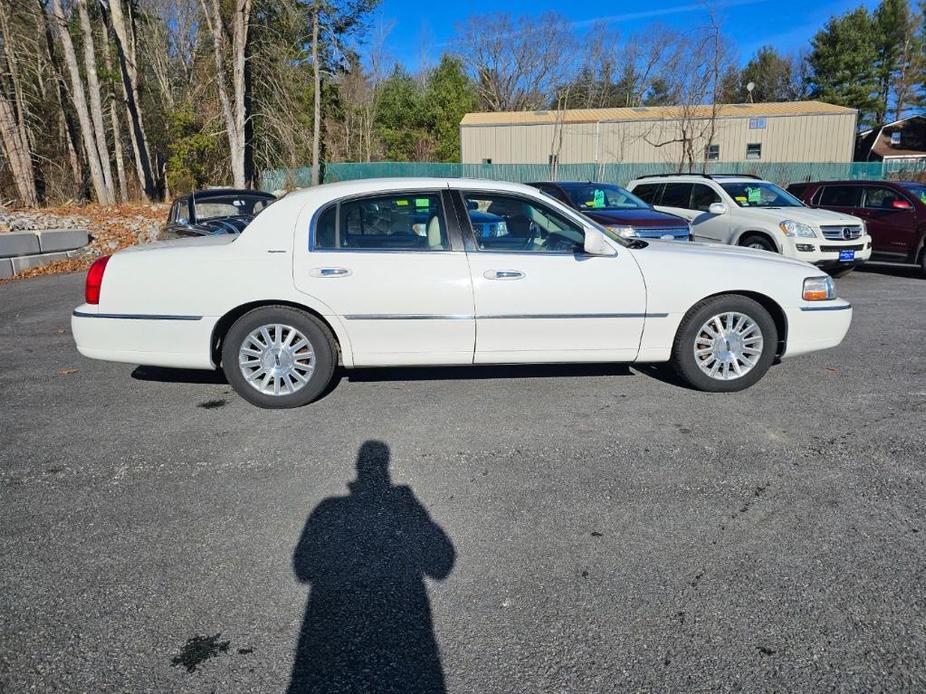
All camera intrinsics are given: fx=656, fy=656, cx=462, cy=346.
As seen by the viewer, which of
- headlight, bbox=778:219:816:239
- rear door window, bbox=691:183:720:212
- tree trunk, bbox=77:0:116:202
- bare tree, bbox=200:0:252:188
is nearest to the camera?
headlight, bbox=778:219:816:239

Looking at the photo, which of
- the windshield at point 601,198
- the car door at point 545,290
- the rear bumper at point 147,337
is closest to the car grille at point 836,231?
the windshield at point 601,198

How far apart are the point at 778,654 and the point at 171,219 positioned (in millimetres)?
9863

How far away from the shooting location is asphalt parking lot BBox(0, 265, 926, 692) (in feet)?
7.62

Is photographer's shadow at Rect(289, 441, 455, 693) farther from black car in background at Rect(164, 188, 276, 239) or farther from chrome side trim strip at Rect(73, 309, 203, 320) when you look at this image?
black car in background at Rect(164, 188, 276, 239)

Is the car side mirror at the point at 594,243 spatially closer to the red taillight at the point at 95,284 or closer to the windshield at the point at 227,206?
the red taillight at the point at 95,284

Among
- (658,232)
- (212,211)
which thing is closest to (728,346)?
(658,232)

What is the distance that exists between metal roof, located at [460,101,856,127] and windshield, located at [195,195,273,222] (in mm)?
28542

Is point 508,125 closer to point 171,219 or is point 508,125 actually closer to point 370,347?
point 171,219

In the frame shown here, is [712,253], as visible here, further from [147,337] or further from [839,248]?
[839,248]

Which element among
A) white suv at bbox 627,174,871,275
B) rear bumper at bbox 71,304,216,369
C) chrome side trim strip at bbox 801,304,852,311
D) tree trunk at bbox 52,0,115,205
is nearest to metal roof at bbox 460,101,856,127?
tree trunk at bbox 52,0,115,205

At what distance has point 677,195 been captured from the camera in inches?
497

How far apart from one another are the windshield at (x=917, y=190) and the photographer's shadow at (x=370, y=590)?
40.0ft

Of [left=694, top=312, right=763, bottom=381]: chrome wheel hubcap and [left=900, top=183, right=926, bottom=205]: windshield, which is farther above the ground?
[left=900, top=183, right=926, bottom=205]: windshield

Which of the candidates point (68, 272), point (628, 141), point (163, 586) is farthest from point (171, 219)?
point (628, 141)
